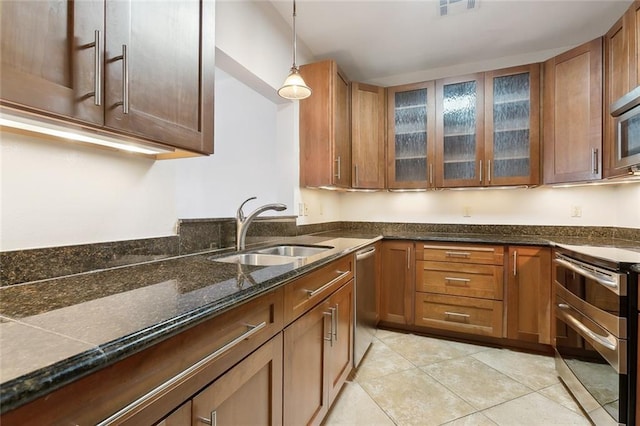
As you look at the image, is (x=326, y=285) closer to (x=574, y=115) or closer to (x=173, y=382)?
(x=173, y=382)

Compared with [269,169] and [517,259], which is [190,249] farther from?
[517,259]

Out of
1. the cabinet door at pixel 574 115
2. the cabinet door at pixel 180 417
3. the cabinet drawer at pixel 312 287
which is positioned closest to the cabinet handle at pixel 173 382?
the cabinet door at pixel 180 417

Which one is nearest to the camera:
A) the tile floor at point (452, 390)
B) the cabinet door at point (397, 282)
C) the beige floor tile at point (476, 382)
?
the tile floor at point (452, 390)

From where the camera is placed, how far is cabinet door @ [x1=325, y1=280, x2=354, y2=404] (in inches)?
63.4

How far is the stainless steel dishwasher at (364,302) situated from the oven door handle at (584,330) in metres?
1.27

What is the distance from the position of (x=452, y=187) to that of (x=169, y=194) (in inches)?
95.8

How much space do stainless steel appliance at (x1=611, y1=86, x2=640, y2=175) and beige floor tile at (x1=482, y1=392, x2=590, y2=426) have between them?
1.45 m

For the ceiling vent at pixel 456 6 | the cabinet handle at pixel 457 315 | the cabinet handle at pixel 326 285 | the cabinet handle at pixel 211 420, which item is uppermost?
the ceiling vent at pixel 456 6

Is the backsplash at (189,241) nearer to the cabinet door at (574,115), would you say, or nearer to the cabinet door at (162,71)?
the cabinet door at (162,71)

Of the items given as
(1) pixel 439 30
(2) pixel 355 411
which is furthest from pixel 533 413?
(1) pixel 439 30

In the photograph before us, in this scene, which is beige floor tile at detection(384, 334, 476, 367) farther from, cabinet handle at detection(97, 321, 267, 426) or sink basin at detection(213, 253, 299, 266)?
cabinet handle at detection(97, 321, 267, 426)

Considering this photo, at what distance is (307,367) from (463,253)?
1805 mm

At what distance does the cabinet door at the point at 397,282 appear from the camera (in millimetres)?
2697

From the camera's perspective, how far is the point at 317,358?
1.43m
